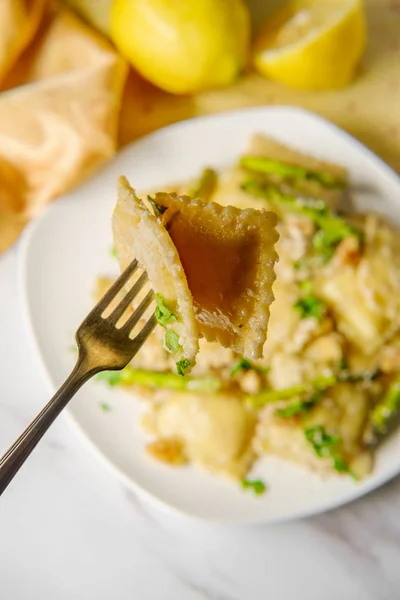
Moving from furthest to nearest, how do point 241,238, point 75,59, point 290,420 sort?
point 75,59 → point 290,420 → point 241,238

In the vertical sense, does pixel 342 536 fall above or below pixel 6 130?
below

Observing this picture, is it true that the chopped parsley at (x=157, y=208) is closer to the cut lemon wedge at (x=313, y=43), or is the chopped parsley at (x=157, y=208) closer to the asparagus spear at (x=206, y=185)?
the asparagus spear at (x=206, y=185)

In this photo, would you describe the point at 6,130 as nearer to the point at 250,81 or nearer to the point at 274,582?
the point at 250,81

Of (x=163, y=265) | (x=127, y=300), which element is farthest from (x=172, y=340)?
(x=127, y=300)

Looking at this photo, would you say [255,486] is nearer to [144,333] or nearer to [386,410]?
[386,410]

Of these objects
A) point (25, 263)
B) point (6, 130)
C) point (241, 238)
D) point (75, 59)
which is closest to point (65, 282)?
point (25, 263)

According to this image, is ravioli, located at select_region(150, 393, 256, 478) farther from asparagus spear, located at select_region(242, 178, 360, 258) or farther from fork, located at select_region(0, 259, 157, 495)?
fork, located at select_region(0, 259, 157, 495)

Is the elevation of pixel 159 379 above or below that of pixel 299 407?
below
